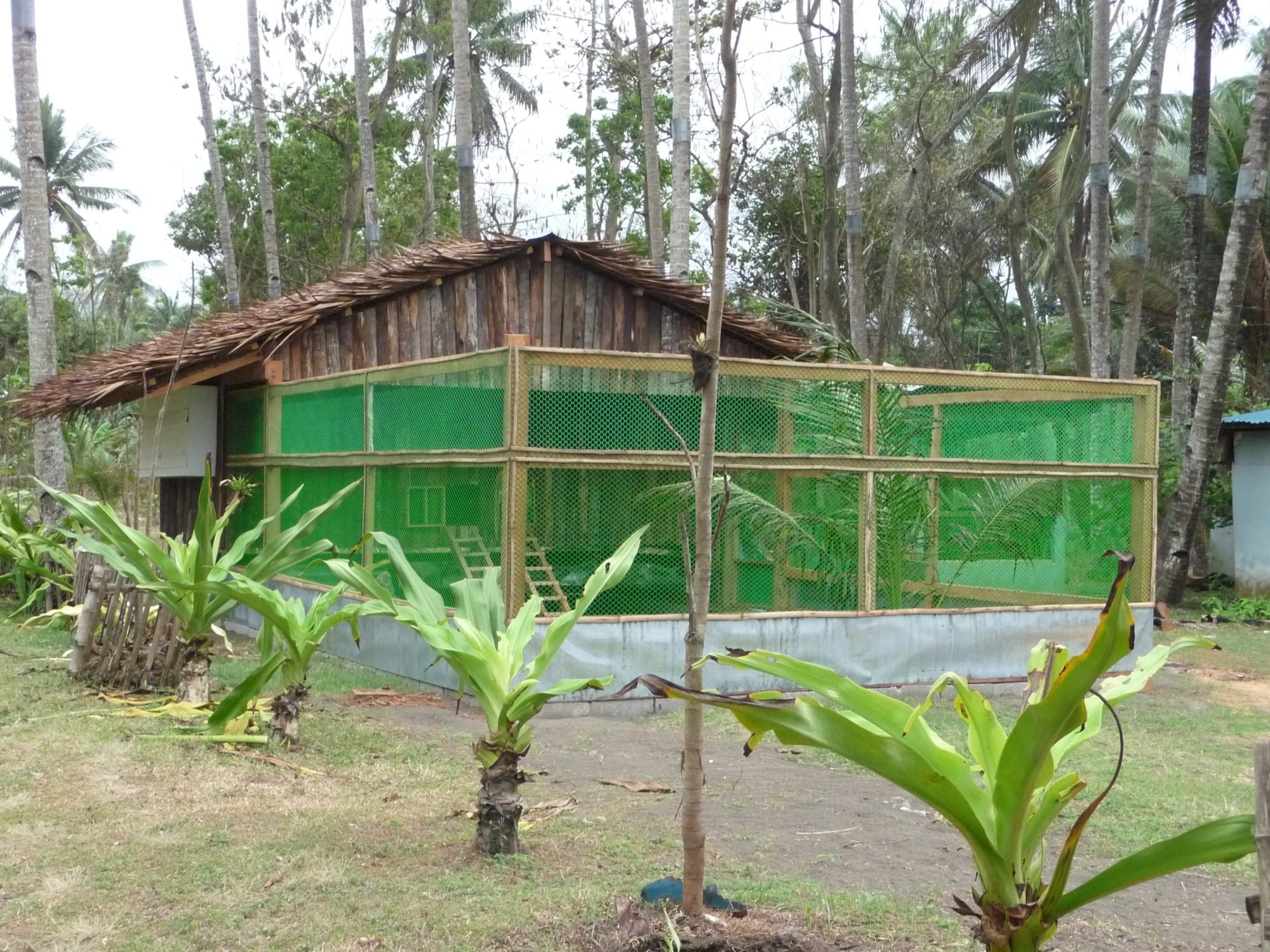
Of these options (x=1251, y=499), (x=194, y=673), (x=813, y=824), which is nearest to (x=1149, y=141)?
(x=1251, y=499)

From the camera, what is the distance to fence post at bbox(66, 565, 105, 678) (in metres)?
8.23

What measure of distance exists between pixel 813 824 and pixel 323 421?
21.9 feet

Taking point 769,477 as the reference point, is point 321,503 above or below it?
below

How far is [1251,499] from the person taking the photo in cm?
1582

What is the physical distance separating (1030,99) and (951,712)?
26.6 m

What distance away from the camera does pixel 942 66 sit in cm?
2466

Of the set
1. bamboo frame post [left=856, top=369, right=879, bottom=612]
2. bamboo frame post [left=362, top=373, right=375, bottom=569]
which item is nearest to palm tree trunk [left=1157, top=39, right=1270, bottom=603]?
bamboo frame post [left=856, top=369, right=879, bottom=612]

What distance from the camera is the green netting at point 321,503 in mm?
10523

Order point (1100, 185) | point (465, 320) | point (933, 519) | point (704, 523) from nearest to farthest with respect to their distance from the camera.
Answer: point (704, 523), point (933, 519), point (465, 320), point (1100, 185)

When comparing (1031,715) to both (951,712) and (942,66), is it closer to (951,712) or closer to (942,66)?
(951,712)

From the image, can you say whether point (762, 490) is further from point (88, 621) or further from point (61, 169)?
point (61, 169)

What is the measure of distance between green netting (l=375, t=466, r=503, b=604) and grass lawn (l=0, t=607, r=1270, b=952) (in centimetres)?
136

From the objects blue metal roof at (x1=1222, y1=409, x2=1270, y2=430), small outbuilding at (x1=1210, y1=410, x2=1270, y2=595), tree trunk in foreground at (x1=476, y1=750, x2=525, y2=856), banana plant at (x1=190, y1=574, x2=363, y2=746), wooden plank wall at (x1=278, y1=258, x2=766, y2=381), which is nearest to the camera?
tree trunk in foreground at (x1=476, y1=750, x2=525, y2=856)

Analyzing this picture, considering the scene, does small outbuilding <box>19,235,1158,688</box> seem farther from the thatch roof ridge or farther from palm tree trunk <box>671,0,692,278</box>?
palm tree trunk <box>671,0,692,278</box>
